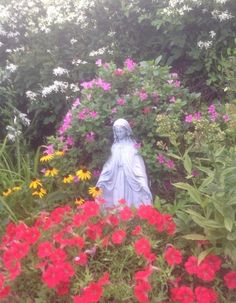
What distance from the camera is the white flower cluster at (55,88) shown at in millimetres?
4922

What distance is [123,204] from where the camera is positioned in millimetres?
3268

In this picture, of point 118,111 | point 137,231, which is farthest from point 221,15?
point 137,231

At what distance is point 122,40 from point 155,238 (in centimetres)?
287

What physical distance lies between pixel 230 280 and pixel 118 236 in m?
0.71

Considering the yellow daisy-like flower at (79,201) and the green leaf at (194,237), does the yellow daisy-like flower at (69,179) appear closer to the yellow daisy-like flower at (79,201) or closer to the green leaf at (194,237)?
the yellow daisy-like flower at (79,201)

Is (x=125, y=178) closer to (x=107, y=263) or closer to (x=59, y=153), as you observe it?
(x=59, y=153)

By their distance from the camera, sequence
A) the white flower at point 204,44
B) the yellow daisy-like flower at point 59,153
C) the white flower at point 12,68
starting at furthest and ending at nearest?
1. the white flower at point 12,68
2. the white flower at point 204,44
3. the yellow daisy-like flower at point 59,153

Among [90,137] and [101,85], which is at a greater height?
[101,85]

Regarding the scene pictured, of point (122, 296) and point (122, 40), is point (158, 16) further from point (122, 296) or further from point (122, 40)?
point (122, 296)

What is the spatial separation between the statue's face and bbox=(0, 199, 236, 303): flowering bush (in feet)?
2.15

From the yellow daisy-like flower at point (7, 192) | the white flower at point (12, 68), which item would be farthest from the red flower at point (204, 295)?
the white flower at point (12, 68)

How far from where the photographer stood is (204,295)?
255 centimetres

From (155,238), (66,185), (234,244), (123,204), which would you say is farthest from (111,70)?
(234,244)

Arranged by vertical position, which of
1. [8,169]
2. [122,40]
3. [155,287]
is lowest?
[155,287]
